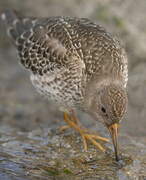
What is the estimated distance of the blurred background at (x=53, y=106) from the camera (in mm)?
9703

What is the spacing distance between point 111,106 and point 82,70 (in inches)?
40.6

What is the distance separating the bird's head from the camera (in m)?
6.51

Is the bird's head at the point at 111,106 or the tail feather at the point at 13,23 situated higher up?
the tail feather at the point at 13,23

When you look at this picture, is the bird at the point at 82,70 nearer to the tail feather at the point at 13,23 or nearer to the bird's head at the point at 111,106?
the bird's head at the point at 111,106

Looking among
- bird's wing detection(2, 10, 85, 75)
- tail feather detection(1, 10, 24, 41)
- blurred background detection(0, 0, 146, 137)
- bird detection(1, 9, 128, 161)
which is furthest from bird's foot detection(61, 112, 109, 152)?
tail feather detection(1, 10, 24, 41)

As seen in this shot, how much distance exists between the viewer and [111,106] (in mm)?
6535

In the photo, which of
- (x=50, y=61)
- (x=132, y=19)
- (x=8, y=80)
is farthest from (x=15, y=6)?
(x=50, y=61)

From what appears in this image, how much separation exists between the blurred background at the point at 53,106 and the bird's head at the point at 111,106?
5.88 ft

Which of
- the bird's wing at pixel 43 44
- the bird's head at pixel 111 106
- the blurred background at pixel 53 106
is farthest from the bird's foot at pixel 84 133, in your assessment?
the bird's wing at pixel 43 44

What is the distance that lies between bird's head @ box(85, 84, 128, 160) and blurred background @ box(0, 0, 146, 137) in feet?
5.88

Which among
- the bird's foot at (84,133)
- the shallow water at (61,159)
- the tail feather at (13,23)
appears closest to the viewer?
A: the shallow water at (61,159)

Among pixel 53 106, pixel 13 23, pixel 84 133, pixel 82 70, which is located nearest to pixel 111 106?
pixel 82 70

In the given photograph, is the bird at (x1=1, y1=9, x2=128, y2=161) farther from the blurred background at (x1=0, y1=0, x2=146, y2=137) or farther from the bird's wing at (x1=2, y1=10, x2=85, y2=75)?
the blurred background at (x1=0, y1=0, x2=146, y2=137)

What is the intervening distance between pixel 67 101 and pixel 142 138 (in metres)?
1.55
